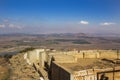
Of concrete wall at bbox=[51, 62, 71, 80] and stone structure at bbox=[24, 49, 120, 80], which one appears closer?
concrete wall at bbox=[51, 62, 71, 80]

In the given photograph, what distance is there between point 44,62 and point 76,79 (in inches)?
306

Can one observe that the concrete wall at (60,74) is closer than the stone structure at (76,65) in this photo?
Yes

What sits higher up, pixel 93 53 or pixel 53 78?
pixel 93 53

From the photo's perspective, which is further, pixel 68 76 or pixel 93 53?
pixel 93 53

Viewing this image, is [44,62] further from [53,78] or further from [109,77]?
[109,77]

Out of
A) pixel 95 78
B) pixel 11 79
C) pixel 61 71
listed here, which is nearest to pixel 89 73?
pixel 95 78

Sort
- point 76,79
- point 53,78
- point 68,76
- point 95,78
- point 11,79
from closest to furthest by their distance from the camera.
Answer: point 11,79 → point 68,76 → point 76,79 → point 95,78 → point 53,78

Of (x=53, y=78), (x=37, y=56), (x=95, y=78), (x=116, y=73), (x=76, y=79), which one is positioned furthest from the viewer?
(x=37, y=56)

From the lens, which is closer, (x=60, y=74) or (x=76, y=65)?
(x=60, y=74)

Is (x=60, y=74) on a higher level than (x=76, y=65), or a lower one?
lower

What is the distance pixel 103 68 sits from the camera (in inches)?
543

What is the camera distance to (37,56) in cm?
2045

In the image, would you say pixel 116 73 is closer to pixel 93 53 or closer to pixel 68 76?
pixel 68 76

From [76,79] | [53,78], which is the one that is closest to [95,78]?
[76,79]
